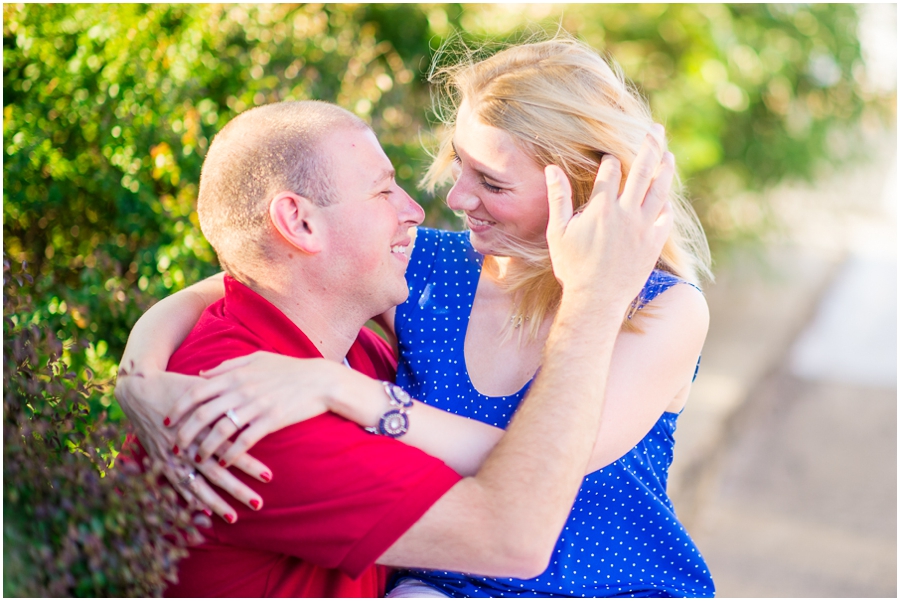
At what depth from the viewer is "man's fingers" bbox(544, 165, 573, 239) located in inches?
86.8

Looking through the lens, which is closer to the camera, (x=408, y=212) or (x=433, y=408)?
(x=433, y=408)

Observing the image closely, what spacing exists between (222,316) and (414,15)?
3.69m

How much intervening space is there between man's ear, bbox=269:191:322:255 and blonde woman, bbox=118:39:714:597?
393mm

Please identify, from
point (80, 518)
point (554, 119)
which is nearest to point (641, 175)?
point (554, 119)

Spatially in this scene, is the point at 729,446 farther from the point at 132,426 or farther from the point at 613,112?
the point at 132,426

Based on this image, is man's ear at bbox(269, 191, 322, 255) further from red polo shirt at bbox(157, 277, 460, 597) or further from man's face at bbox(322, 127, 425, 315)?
red polo shirt at bbox(157, 277, 460, 597)

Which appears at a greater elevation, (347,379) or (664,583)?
(347,379)

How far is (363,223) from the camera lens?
90.4 inches

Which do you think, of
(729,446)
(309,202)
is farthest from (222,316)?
(729,446)

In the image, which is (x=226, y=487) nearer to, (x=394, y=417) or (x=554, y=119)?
(x=394, y=417)

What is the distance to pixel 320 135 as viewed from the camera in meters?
2.28

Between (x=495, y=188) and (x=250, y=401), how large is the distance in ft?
3.57

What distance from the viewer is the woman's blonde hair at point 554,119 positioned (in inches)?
98.8

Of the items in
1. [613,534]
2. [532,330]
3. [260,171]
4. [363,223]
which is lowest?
[613,534]
